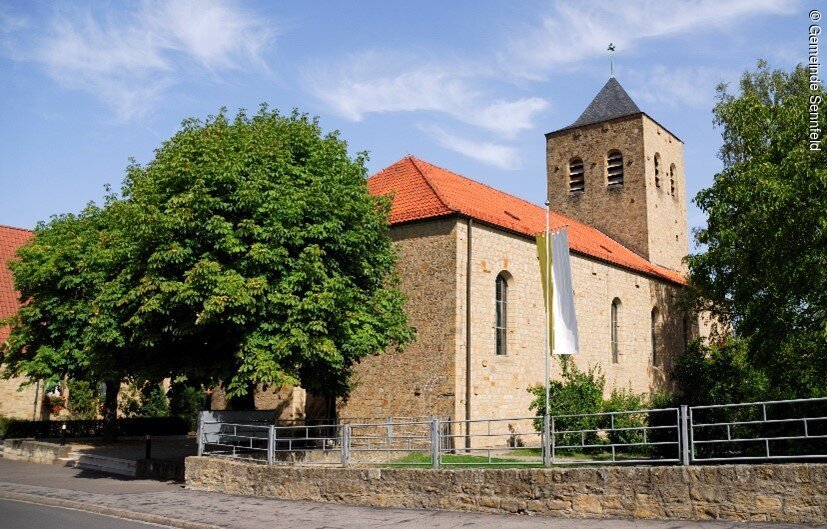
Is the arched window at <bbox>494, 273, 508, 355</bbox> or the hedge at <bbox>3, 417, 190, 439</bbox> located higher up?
the arched window at <bbox>494, 273, 508, 355</bbox>

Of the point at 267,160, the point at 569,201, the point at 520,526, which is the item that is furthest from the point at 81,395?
the point at 520,526

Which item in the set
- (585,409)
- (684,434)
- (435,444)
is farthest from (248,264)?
(585,409)

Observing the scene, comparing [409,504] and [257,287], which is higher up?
[257,287]

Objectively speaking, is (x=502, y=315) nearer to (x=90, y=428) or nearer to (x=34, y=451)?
(x=34, y=451)

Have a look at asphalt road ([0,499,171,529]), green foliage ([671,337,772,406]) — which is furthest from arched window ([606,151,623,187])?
asphalt road ([0,499,171,529])

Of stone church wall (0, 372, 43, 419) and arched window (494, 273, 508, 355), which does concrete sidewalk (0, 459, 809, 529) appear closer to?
arched window (494, 273, 508, 355)

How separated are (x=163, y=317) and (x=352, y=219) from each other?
4.68 meters

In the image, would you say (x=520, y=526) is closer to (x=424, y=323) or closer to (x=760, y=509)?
(x=760, y=509)

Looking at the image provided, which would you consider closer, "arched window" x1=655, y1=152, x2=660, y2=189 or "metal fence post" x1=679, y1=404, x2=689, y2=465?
"metal fence post" x1=679, y1=404, x2=689, y2=465

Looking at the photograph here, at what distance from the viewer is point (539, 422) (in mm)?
18719

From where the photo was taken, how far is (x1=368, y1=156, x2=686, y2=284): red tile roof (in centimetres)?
2072

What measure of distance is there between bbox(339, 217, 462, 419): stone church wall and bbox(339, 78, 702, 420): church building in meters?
0.03

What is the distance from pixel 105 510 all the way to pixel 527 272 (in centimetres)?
1409

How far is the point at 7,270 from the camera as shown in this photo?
31.3 metres
